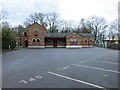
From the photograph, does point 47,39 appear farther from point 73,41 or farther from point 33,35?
point 73,41

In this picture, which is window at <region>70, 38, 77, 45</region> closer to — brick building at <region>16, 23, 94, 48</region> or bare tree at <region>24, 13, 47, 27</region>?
brick building at <region>16, 23, 94, 48</region>

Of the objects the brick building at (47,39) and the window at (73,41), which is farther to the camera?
the window at (73,41)

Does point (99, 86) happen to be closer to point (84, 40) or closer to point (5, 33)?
A: point (5, 33)

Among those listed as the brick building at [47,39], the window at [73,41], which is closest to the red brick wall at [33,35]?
the brick building at [47,39]

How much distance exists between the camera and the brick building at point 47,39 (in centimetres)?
3816

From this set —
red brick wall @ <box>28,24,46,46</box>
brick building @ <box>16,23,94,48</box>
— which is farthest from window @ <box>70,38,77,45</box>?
red brick wall @ <box>28,24,46,46</box>

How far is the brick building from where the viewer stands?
38156 millimetres

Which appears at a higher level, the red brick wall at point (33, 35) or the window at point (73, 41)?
the red brick wall at point (33, 35)

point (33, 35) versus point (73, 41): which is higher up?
point (33, 35)

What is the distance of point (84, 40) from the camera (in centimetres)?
4241

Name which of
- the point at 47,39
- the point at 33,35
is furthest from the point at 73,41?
the point at 33,35

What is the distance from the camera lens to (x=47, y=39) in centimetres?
4041

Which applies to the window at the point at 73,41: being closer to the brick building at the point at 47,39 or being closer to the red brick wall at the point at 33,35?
the brick building at the point at 47,39

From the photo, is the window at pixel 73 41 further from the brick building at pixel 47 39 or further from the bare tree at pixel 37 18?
the bare tree at pixel 37 18
